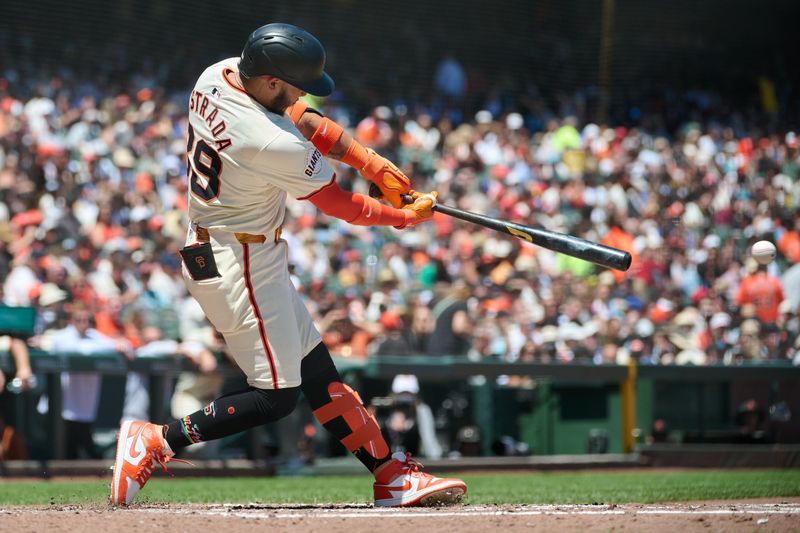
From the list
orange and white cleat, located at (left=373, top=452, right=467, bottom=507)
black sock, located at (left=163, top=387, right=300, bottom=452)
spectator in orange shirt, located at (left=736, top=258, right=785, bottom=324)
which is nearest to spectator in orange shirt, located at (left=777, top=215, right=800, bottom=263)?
spectator in orange shirt, located at (left=736, top=258, right=785, bottom=324)

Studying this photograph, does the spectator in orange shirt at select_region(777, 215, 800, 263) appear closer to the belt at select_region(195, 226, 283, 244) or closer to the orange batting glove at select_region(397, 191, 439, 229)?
the orange batting glove at select_region(397, 191, 439, 229)

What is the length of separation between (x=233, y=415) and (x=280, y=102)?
1.15 metres

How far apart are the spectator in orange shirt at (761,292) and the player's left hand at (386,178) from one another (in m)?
6.72

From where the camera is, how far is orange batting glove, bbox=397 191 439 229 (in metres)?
4.35

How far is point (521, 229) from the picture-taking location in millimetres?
4688

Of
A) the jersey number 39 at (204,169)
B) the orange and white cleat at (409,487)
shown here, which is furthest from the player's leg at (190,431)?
the jersey number 39 at (204,169)

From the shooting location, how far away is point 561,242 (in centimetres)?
467

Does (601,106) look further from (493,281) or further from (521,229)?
(521,229)

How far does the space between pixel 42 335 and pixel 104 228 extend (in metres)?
2.96

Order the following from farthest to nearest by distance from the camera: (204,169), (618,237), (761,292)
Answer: (618,237)
(761,292)
(204,169)

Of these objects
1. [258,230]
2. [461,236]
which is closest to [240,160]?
[258,230]

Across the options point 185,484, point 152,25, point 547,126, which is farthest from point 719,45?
point 185,484

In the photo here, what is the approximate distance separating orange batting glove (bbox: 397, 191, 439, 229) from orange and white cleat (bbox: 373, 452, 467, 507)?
908 millimetres

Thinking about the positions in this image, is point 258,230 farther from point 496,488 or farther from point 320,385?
point 496,488
